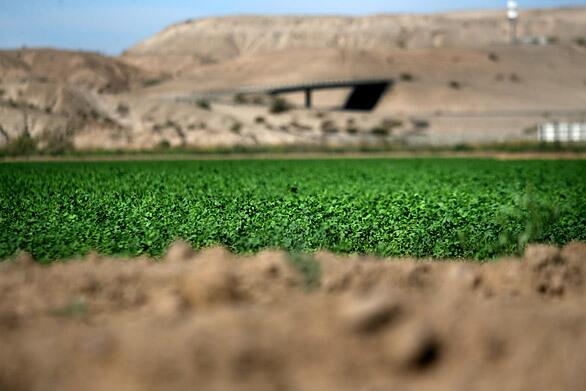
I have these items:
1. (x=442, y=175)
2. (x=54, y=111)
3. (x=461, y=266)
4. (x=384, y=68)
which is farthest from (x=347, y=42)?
(x=461, y=266)

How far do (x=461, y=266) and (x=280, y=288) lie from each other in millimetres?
2964

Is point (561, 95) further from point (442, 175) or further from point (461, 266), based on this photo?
point (461, 266)

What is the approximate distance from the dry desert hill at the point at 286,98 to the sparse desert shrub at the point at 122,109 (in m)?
0.16

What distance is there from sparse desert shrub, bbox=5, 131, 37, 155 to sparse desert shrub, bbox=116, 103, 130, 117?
14414 millimetres

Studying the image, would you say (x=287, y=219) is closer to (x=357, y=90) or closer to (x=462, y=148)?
(x=462, y=148)

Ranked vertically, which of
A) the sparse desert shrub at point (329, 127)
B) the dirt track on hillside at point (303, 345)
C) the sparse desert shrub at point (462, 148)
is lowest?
the sparse desert shrub at point (462, 148)

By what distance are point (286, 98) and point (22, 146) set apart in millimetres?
42874

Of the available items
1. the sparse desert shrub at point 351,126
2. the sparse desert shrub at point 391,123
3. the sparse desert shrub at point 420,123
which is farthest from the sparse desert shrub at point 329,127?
the sparse desert shrub at point 420,123

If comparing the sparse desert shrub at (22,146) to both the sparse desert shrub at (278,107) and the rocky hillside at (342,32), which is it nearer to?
the sparse desert shrub at (278,107)

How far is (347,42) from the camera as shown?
168375mm

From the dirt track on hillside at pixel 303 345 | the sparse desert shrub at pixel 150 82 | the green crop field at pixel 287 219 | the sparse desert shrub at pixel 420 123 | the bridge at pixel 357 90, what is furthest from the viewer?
the sparse desert shrub at pixel 150 82

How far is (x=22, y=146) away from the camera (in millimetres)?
56312

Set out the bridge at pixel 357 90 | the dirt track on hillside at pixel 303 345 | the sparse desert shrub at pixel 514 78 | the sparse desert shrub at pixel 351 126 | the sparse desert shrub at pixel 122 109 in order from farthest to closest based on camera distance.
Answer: the sparse desert shrub at pixel 514 78 < the bridge at pixel 357 90 < the sparse desert shrub at pixel 351 126 < the sparse desert shrub at pixel 122 109 < the dirt track on hillside at pixel 303 345

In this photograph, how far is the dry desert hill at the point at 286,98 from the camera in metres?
65.1
